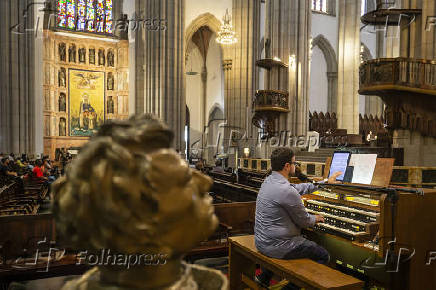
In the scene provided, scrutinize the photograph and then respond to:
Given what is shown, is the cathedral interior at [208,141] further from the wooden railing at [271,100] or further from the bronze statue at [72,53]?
the bronze statue at [72,53]

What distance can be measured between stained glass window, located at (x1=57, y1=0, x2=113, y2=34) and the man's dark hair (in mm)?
22067

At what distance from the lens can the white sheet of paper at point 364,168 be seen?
3383 millimetres

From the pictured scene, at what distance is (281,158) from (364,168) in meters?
1.03

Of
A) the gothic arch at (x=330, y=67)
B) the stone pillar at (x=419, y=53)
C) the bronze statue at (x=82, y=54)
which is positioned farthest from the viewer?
the gothic arch at (x=330, y=67)

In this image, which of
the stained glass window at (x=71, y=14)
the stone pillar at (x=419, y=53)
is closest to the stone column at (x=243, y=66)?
the stone pillar at (x=419, y=53)

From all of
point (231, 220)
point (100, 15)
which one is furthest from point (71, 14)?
point (231, 220)

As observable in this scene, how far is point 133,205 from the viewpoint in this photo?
0.71 metres

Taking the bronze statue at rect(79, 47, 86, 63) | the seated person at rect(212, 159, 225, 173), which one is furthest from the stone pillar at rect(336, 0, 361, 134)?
the bronze statue at rect(79, 47, 86, 63)

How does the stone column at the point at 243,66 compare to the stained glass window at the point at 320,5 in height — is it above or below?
below

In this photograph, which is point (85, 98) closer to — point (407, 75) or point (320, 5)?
point (320, 5)

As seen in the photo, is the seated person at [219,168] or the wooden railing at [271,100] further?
the wooden railing at [271,100]

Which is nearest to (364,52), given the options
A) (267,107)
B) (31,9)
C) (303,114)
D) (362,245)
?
(303,114)

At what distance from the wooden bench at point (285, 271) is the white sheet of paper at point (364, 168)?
101 centimetres

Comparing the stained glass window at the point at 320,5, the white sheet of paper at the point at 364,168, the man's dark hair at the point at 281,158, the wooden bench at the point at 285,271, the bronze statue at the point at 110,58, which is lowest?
the wooden bench at the point at 285,271
